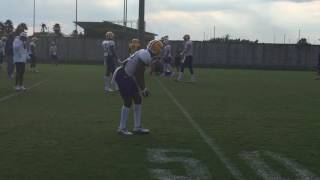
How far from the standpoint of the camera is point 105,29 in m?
65.8

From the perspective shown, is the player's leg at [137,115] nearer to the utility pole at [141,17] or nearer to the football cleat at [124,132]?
the football cleat at [124,132]

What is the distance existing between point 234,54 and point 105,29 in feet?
44.2

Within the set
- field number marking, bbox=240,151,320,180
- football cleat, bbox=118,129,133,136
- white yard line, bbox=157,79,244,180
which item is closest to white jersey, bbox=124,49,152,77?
football cleat, bbox=118,129,133,136

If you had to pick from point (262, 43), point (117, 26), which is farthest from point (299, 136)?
point (117, 26)

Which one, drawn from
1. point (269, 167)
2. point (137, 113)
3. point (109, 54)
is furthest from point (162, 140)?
point (109, 54)

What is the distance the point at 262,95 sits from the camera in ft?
68.7

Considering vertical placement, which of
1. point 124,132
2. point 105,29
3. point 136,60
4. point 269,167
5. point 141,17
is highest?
point 105,29

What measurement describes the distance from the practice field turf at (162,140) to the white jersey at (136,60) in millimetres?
1098

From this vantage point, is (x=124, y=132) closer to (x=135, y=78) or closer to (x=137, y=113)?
(x=137, y=113)

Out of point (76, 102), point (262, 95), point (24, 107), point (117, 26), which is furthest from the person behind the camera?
point (117, 26)

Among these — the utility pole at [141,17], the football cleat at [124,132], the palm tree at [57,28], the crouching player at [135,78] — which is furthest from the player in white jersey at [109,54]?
the palm tree at [57,28]

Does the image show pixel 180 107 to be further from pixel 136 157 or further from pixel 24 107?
pixel 136 157

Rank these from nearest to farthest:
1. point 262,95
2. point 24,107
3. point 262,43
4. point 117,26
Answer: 1. point 24,107
2. point 262,95
3. point 262,43
4. point 117,26

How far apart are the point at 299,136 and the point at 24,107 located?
6568mm
